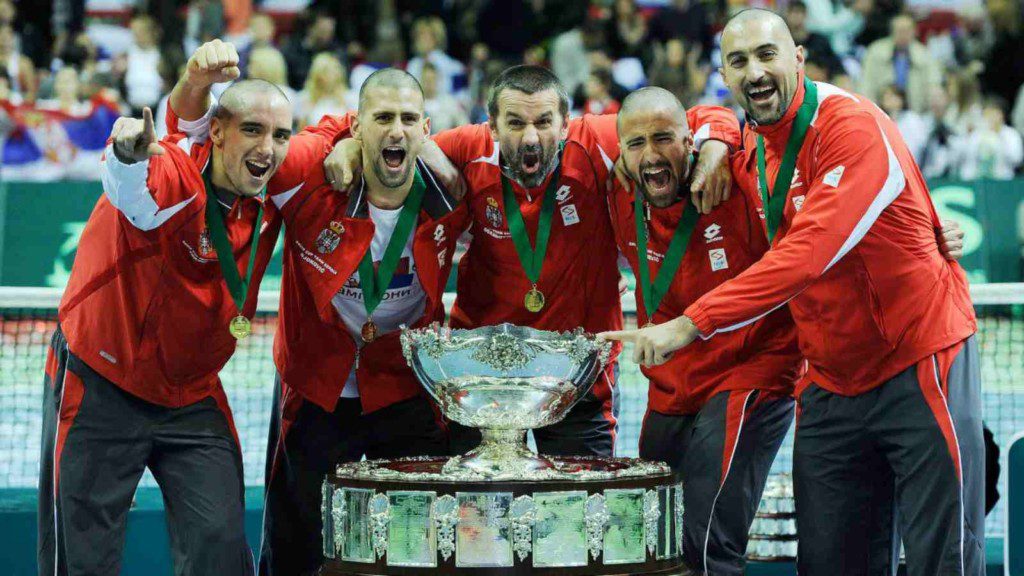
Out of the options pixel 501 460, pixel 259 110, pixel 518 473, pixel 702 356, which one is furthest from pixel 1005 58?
pixel 518 473

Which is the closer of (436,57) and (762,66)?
(762,66)

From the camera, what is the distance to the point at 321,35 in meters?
16.5

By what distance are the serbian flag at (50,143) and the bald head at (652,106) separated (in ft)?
29.5

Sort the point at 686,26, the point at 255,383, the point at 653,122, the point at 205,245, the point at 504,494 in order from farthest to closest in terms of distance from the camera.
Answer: the point at 686,26 → the point at 255,383 → the point at 653,122 → the point at 205,245 → the point at 504,494

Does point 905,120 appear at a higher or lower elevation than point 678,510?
higher

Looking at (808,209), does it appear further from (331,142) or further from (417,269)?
(331,142)

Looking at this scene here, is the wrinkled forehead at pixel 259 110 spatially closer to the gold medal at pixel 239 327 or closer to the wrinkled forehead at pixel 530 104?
the gold medal at pixel 239 327

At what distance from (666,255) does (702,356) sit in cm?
45

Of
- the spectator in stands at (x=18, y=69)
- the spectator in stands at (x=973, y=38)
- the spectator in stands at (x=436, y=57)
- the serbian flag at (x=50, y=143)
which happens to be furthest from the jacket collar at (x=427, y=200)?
the spectator in stands at (x=973, y=38)

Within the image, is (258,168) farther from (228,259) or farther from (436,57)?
(436,57)

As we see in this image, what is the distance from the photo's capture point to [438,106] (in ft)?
48.8

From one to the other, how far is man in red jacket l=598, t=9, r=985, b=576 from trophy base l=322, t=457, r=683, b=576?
24.4 inches

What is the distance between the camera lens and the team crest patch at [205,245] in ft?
18.4

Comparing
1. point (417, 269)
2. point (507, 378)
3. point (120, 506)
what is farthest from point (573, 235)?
point (120, 506)
